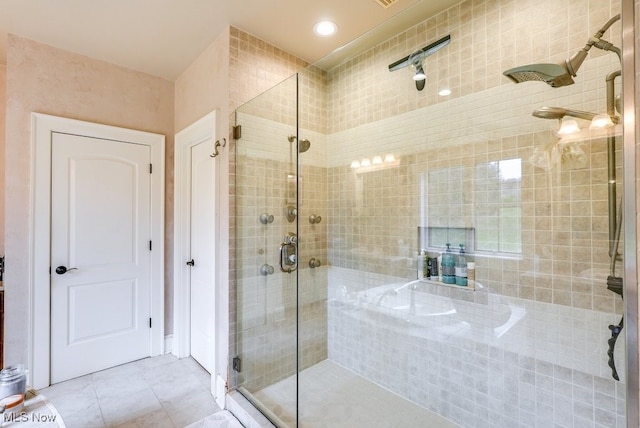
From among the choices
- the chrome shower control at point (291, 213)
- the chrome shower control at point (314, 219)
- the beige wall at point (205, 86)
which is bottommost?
the chrome shower control at point (314, 219)

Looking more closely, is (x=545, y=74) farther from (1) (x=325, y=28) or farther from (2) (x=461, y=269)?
(1) (x=325, y=28)

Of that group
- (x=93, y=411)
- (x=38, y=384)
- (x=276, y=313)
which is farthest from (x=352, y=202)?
(x=38, y=384)

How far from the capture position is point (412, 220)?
7.28 feet

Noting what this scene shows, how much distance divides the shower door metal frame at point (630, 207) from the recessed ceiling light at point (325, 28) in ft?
5.35

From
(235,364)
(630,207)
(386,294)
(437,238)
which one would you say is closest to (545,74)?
(630,207)

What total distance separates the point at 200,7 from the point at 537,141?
2.15 metres

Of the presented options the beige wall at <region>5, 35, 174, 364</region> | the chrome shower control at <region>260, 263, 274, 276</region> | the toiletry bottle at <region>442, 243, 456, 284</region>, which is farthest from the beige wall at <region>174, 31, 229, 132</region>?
the toiletry bottle at <region>442, 243, 456, 284</region>

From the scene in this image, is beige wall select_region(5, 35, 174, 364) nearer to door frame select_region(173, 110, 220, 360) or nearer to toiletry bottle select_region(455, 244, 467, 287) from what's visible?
door frame select_region(173, 110, 220, 360)

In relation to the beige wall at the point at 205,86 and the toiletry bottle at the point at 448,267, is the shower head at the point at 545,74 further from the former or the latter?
the beige wall at the point at 205,86

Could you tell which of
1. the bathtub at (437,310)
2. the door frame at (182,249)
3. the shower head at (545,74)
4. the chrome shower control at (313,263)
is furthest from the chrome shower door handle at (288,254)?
A: the shower head at (545,74)

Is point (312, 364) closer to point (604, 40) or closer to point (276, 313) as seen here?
point (276, 313)

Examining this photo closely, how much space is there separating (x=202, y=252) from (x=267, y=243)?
0.73 metres

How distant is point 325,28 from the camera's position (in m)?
2.14

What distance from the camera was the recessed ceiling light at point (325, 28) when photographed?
2.09 metres
